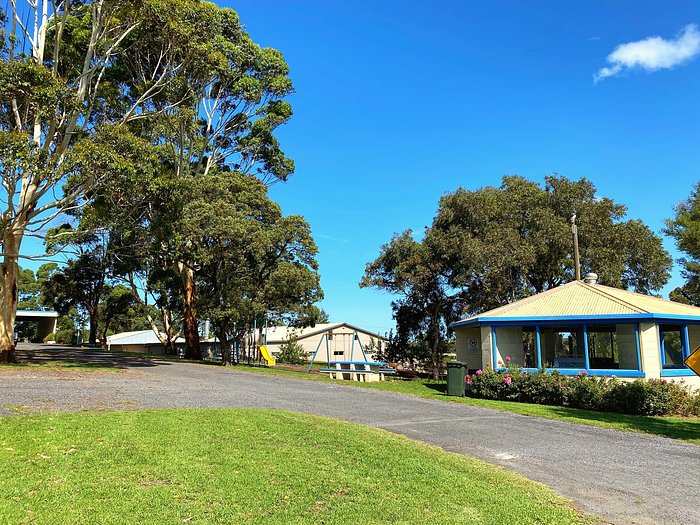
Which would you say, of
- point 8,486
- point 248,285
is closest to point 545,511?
point 8,486

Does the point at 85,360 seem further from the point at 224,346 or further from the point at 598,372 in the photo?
the point at 598,372

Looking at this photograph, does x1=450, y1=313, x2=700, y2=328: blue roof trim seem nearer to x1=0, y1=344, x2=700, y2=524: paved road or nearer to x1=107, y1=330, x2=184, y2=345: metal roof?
x1=0, y1=344, x2=700, y2=524: paved road

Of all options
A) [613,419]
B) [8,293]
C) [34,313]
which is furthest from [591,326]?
[34,313]

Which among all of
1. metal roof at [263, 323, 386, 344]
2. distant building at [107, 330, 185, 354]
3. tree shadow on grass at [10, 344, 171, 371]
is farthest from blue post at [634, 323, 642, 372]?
distant building at [107, 330, 185, 354]

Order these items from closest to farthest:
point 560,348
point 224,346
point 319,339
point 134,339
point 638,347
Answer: point 638,347 < point 224,346 < point 560,348 < point 319,339 < point 134,339

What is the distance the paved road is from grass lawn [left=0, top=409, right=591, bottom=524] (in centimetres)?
81

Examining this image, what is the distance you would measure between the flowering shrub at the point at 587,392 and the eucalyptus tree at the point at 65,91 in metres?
14.7

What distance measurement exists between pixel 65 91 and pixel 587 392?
18.7 meters

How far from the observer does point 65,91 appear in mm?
16906

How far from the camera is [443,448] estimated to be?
8.85 m

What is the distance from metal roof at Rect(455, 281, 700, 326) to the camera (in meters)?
18.0

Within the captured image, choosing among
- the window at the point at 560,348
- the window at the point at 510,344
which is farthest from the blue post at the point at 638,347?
the window at the point at 510,344

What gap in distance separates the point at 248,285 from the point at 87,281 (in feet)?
87.0

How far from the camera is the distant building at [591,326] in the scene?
1747 centimetres
